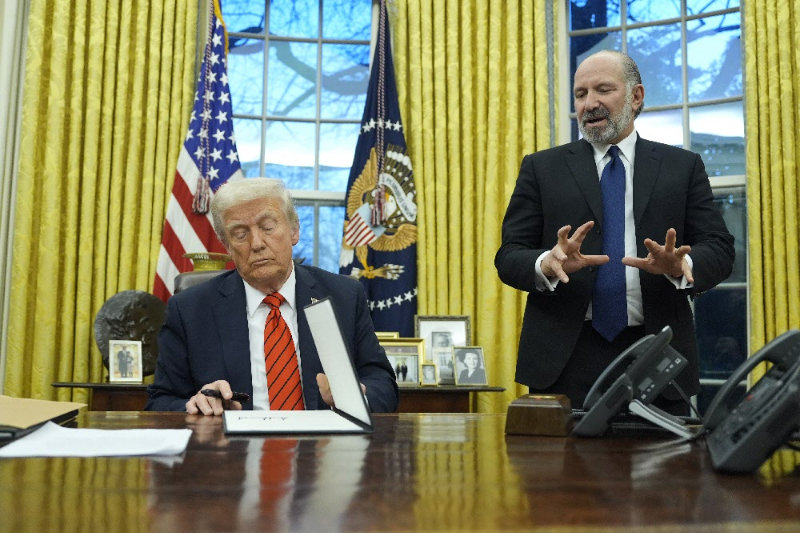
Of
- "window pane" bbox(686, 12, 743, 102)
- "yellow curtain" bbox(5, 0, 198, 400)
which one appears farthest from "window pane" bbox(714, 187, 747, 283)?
"yellow curtain" bbox(5, 0, 198, 400)

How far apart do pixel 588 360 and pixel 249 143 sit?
3264 millimetres

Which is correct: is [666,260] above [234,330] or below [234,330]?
above

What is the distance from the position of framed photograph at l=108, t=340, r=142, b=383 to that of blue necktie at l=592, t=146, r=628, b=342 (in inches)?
94.6

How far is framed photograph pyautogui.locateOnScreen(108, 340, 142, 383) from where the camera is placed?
141 inches

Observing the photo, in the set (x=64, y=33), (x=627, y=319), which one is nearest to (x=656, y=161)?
(x=627, y=319)

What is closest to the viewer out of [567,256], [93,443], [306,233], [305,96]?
[93,443]

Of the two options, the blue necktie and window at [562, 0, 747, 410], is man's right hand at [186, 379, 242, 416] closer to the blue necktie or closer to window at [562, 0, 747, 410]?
the blue necktie

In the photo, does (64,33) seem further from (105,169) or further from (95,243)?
(95,243)

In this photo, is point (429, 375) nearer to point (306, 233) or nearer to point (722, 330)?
point (306, 233)

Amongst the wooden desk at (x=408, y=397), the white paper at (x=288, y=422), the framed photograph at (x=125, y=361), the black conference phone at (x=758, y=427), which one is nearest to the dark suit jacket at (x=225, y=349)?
the white paper at (x=288, y=422)

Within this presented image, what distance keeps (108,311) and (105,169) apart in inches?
32.2

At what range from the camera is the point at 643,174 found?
2033 mm

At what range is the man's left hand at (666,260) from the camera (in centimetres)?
166

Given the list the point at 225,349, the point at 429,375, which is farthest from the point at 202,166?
the point at 225,349
